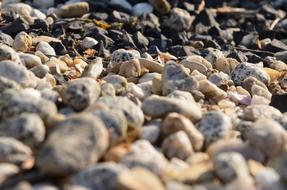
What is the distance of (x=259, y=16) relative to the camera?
468cm

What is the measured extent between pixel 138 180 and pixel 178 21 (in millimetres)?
2570

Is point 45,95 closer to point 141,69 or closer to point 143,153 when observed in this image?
point 143,153

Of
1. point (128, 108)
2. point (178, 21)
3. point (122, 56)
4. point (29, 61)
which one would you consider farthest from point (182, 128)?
point (178, 21)

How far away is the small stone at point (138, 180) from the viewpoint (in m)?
1.77

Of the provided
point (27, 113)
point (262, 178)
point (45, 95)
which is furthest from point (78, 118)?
point (262, 178)

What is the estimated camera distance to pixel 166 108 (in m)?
2.30

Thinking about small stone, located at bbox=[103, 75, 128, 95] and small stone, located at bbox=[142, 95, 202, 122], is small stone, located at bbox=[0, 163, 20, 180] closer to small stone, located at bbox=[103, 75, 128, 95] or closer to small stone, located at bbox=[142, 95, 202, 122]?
small stone, located at bbox=[142, 95, 202, 122]

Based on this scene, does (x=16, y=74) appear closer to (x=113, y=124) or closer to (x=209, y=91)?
(x=113, y=124)

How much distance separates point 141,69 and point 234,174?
1.20 metres

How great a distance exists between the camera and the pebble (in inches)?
173

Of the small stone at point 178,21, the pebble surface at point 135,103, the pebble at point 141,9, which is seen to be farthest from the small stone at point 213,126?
the pebble at point 141,9

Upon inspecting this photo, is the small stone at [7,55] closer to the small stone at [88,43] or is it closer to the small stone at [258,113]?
the small stone at [88,43]

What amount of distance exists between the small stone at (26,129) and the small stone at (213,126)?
0.58m

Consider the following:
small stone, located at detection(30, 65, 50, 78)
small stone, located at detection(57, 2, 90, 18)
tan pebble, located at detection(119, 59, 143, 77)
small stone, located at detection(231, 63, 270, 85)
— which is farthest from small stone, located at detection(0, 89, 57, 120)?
small stone, located at detection(57, 2, 90, 18)
